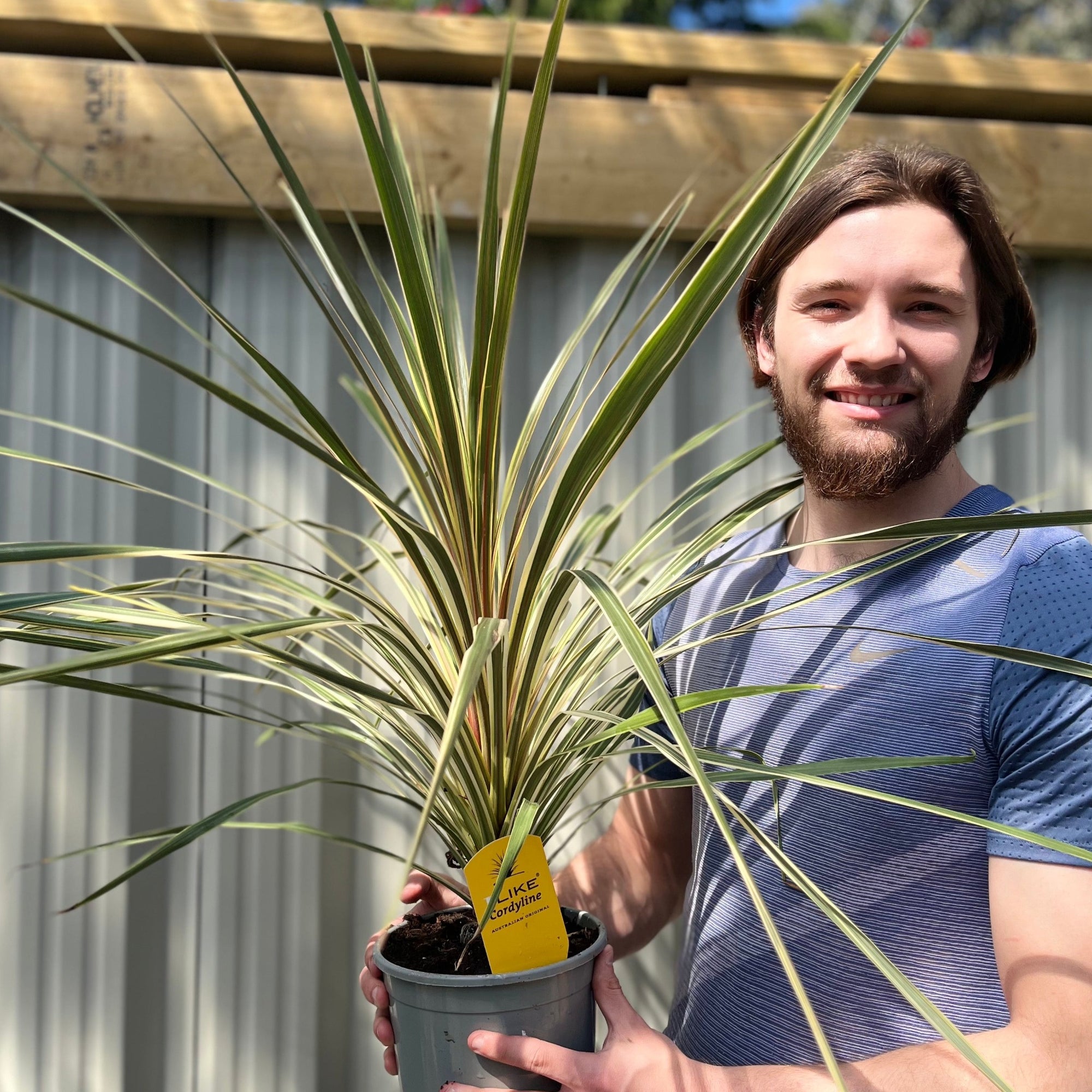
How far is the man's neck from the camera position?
0.99 meters

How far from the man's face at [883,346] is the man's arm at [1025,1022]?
1.28 feet

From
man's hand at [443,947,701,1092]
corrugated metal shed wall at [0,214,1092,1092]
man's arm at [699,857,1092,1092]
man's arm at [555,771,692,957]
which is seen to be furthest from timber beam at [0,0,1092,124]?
man's hand at [443,947,701,1092]

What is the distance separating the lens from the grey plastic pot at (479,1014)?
2.46 feet

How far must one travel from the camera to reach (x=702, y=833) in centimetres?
106

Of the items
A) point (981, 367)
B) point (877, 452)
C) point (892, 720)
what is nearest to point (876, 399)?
point (877, 452)

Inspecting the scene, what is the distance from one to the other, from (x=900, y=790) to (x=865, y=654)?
0.45ft

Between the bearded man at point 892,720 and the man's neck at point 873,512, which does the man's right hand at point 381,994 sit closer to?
the bearded man at point 892,720

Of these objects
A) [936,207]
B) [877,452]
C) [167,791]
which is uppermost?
[936,207]

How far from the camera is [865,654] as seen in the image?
3.09ft

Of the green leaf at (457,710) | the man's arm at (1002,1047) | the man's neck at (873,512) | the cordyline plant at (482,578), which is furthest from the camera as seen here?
the man's neck at (873,512)

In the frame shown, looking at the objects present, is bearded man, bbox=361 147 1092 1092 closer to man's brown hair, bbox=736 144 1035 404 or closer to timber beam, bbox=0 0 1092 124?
A: man's brown hair, bbox=736 144 1035 404

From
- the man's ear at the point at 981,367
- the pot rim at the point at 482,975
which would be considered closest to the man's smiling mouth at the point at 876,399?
the man's ear at the point at 981,367

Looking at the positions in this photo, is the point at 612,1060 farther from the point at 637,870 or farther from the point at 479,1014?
the point at 637,870

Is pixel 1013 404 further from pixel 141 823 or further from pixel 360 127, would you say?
pixel 141 823
